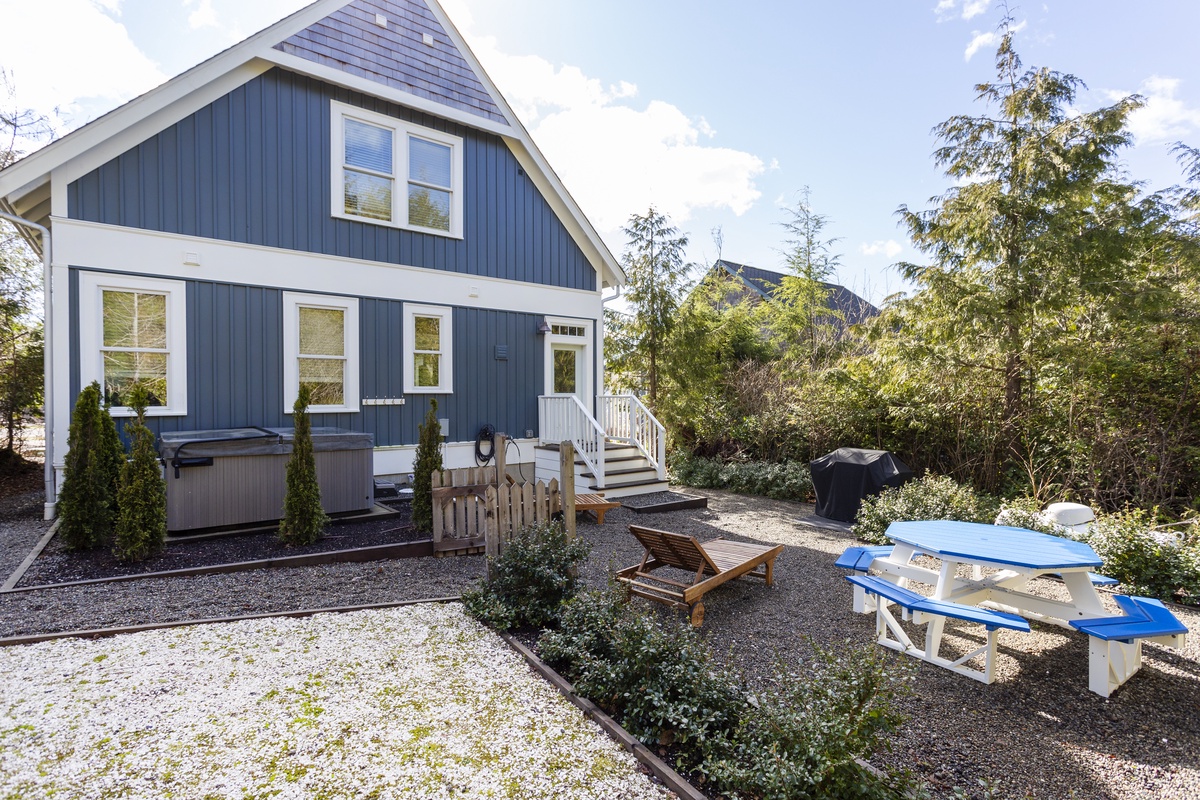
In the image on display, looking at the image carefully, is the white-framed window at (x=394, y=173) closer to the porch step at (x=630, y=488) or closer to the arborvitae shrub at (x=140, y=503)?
the arborvitae shrub at (x=140, y=503)

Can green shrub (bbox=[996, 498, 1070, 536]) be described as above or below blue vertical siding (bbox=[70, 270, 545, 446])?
below

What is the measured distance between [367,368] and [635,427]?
4.73 m

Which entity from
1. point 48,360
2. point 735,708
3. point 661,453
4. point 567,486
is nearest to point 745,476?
point 661,453

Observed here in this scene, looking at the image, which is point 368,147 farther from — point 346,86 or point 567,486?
point 567,486

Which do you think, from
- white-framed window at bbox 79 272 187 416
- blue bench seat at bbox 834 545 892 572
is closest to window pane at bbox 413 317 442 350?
white-framed window at bbox 79 272 187 416

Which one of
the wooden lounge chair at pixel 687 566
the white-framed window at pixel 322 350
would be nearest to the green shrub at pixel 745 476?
the wooden lounge chair at pixel 687 566

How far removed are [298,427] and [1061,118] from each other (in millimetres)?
10862

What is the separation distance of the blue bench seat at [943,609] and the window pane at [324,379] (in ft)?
24.6

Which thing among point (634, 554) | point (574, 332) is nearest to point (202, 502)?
point (634, 554)

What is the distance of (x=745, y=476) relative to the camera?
11.2 metres

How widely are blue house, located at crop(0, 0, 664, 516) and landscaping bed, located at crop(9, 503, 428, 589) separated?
201cm

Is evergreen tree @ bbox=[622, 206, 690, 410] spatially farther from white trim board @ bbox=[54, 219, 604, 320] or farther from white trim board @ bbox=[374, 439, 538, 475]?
white trim board @ bbox=[374, 439, 538, 475]

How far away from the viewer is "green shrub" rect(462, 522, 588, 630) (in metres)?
4.21

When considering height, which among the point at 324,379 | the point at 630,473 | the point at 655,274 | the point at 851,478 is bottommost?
the point at 630,473
